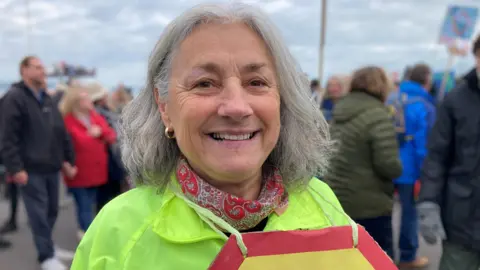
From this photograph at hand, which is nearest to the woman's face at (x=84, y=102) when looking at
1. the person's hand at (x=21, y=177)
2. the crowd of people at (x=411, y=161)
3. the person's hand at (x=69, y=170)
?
the person's hand at (x=69, y=170)

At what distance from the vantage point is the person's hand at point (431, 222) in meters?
2.46

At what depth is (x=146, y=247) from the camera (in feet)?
3.54

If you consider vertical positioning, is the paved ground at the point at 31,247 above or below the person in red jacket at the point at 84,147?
below

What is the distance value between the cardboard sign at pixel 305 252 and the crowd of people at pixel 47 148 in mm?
3322

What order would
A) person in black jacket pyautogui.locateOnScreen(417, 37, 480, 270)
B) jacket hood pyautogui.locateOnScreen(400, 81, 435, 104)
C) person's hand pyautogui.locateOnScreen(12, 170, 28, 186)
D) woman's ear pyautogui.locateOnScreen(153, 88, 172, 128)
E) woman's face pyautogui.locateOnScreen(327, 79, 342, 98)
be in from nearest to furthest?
woman's ear pyautogui.locateOnScreen(153, 88, 172, 128) < person in black jacket pyautogui.locateOnScreen(417, 37, 480, 270) < person's hand pyautogui.locateOnScreen(12, 170, 28, 186) < jacket hood pyautogui.locateOnScreen(400, 81, 435, 104) < woman's face pyautogui.locateOnScreen(327, 79, 342, 98)

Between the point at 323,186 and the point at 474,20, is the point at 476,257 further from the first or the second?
the point at 474,20

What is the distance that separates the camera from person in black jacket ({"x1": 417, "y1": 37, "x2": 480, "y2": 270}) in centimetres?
236

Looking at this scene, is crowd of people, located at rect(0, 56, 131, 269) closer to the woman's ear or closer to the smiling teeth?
the woman's ear

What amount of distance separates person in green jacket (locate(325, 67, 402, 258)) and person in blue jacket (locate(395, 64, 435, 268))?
2.37 feet

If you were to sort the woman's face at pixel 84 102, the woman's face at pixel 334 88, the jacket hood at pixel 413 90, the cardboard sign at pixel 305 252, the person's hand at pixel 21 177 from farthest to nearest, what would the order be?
the woman's face at pixel 334 88 → the woman's face at pixel 84 102 → the jacket hood at pixel 413 90 → the person's hand at pixel 21 177 → the cardboard sign at pixel 305 252

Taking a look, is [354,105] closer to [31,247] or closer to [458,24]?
[31,247]

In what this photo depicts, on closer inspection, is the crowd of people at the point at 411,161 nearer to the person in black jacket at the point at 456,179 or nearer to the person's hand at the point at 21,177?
the person in black jacket at the point at 456,179

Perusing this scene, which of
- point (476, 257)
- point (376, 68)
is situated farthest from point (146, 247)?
point (376, 68)

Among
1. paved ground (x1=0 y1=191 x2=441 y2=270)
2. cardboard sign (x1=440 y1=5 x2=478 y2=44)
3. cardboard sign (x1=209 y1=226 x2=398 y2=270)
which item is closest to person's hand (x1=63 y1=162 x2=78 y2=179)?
paved ground (x1=0 y1=191 x2=441 y2=270)
